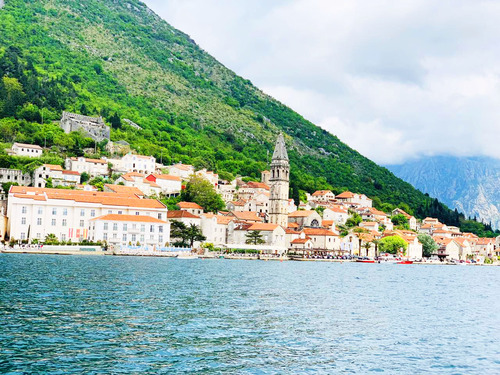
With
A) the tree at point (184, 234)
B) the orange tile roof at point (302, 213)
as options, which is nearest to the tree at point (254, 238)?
the tree at point (184, 234)

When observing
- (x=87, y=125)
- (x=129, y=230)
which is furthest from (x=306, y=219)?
(x=129, y=230)

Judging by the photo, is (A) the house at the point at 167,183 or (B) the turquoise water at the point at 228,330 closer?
(B) the turquoise water at the point at 228,330

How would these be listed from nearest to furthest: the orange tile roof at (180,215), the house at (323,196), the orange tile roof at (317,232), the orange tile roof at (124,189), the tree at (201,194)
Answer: the orange tile roof at (180,215), the orange tile roof at (124,189), the tree at (201,194), the orange tile roof at (317,232), the house at (323,196)

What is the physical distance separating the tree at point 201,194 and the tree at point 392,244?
3311 cm

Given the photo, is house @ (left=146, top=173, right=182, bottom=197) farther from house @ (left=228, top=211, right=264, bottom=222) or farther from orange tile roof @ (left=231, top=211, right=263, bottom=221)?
orange tile roof @ (left=231, top=211, right=263, bottom=221)

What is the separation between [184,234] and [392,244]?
154 feet

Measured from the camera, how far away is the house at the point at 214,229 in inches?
4070

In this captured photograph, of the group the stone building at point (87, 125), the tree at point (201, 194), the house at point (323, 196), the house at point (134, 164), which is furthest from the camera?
the house at point (323, 196)

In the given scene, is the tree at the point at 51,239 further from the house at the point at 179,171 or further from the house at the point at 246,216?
the house at the point at 179,171

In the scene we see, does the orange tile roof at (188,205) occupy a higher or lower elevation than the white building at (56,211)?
higher

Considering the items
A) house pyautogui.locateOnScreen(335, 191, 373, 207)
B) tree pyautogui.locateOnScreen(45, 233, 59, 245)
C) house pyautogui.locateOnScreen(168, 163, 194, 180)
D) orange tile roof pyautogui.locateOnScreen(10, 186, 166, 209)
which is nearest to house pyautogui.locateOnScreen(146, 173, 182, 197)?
house pyautogui.locateOnScreen(168, 163, 194, 180)

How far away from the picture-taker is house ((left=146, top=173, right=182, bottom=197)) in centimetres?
11704

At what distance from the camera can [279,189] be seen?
126 metres

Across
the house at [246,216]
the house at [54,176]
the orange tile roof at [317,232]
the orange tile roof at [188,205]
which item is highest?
the house at [54,176]
